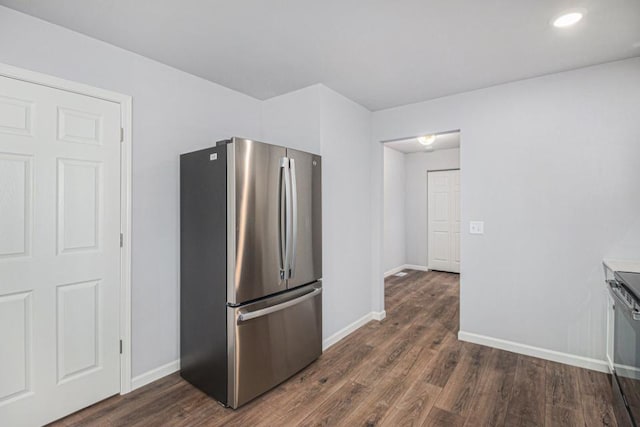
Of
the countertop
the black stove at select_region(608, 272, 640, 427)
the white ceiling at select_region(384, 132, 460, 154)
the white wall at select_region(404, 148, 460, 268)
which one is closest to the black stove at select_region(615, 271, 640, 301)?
the black stove at select_region(608, 272, 640, 427)

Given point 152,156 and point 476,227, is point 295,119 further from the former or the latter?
point 476,227

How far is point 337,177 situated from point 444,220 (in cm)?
417

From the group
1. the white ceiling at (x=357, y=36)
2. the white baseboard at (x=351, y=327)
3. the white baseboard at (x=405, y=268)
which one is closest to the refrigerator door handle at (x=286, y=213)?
Answer: the white ceiling at (x=357, y=36)

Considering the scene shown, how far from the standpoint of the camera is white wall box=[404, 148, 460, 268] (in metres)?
6.77

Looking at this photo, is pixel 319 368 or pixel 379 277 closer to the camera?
pixel 319 368

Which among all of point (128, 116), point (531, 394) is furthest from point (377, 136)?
point (531, 394)

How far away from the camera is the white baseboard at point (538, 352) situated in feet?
8.60

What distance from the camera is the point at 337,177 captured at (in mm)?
3281

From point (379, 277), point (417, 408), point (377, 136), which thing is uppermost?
point (377, 136)

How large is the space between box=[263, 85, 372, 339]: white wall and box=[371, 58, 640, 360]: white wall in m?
1.04

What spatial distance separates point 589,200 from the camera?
2650mm

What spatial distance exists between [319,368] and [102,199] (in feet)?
7.16

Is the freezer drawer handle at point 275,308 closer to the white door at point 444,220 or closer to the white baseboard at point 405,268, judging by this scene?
the white baseboard at point 405,268

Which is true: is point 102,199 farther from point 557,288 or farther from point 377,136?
point 557,288
